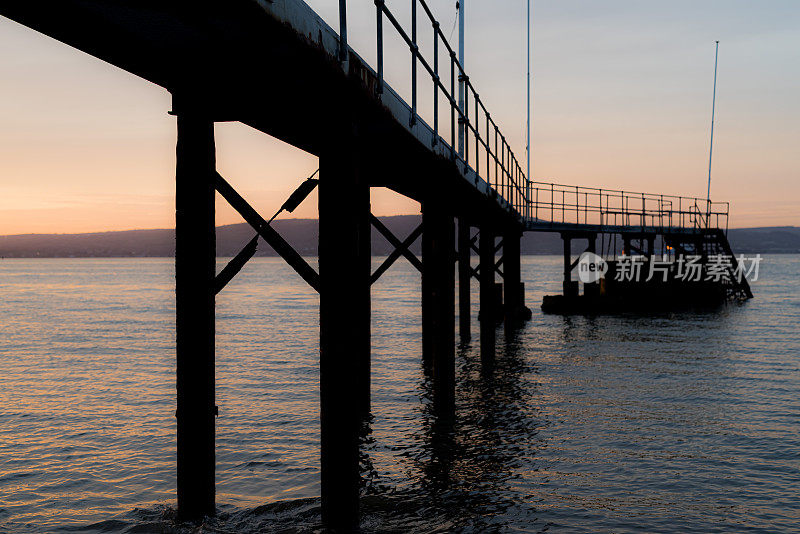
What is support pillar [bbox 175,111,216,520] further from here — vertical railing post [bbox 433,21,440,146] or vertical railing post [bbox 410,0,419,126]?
vertical railing post [bbox 433,21,440,146]

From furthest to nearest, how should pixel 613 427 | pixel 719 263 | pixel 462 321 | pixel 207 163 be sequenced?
pixel 719 263 < pixel 462 321 < pixel 613 427 < pixel 207 163

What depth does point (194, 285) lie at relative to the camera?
649 centimetres

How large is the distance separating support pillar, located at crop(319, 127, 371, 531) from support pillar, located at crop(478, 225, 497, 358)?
12472 millimetres

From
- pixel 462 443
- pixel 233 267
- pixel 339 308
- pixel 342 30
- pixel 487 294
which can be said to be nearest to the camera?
pixel 342 30

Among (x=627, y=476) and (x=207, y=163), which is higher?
(x=207, y=163)

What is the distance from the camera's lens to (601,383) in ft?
54.6

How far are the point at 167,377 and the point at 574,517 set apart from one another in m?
14.2

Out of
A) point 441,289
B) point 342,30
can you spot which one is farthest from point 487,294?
point 342,30

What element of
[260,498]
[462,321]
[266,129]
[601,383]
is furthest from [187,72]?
[462,321]

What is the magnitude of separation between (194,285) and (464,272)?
1489cm

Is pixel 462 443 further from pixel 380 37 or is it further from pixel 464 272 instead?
pixel 464 272

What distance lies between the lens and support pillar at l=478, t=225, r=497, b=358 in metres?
Result: 18.7

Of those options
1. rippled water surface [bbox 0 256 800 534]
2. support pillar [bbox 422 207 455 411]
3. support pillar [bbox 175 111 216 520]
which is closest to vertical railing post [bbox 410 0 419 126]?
support pillar [bbox 175 111 216 520]

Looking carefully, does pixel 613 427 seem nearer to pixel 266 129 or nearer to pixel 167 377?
pixel 266 129
